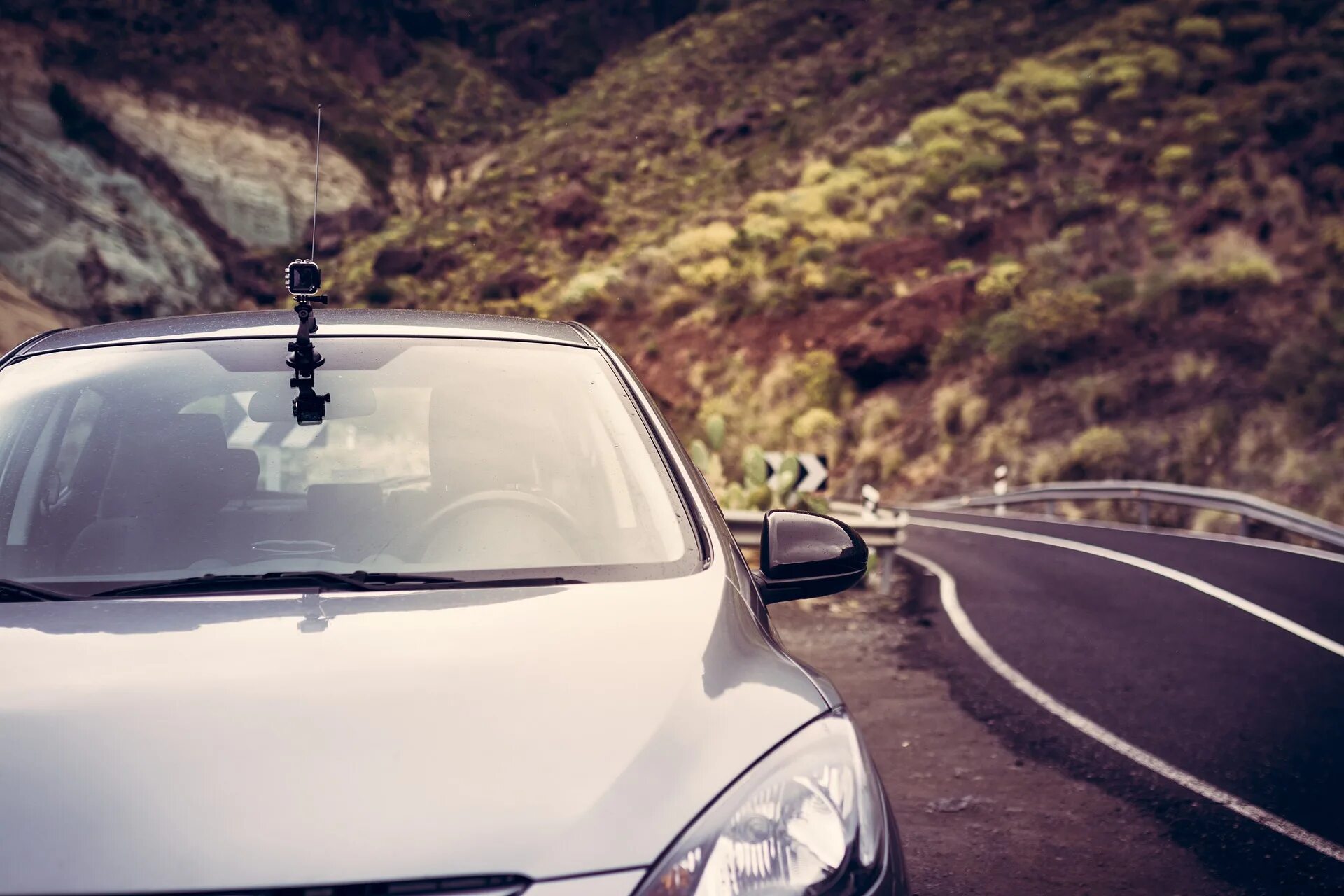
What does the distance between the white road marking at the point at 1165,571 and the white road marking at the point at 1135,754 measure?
2.51 m

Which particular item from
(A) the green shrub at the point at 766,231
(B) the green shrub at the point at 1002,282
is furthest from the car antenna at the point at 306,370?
(A) the green shrub at the point at 766,231

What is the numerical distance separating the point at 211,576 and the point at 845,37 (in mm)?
65487

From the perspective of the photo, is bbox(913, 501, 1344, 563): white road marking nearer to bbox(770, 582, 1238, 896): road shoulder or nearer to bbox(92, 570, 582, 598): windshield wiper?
bbox(770, 582, 1238, 896): road shoulder

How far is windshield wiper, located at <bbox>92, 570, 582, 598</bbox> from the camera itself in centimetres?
230

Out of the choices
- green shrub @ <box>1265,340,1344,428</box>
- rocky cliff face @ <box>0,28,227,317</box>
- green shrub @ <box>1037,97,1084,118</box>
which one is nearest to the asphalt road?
green shrub @ <box>1265,340,1344,428</box>

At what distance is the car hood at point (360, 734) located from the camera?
159cm

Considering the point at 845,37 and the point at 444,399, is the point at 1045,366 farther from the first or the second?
the point at 845,37

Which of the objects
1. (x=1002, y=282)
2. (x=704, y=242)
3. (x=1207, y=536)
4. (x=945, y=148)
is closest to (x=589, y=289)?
(x=704, y=242)

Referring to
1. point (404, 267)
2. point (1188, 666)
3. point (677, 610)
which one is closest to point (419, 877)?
point (677, 610)

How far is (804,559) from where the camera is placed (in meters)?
2.81

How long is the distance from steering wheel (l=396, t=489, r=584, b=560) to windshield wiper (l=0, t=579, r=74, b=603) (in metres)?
0.68

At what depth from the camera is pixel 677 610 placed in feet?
→ 7.37

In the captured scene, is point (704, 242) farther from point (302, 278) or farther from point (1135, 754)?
point (302, 278)

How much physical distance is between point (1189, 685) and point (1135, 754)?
1.81 metres
